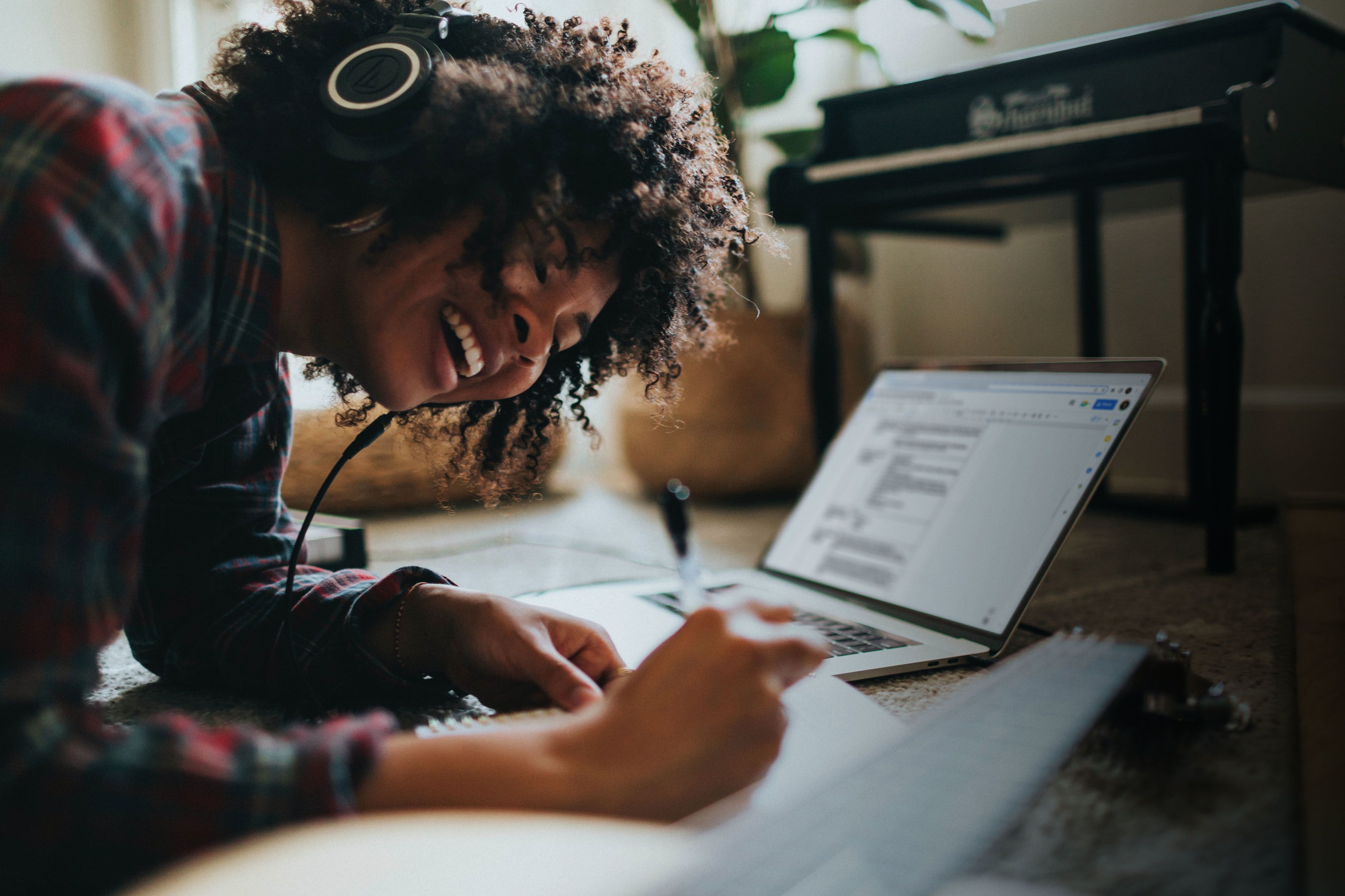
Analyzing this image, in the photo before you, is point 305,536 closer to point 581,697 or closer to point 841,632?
point 581,697

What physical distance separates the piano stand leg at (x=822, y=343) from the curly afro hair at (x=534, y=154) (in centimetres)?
57

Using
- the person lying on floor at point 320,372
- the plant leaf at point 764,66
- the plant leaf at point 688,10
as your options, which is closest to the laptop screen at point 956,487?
the person lying on floor at point 320,372

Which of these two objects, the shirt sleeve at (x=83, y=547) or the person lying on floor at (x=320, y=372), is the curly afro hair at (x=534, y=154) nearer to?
the person lying on floor at (x=320, y=372)

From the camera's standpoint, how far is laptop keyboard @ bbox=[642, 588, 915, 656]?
0.79m

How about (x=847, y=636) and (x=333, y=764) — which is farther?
(x=847, y=636)

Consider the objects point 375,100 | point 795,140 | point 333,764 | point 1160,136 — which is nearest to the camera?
point 333,764

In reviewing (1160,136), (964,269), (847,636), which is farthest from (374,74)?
(964,269)

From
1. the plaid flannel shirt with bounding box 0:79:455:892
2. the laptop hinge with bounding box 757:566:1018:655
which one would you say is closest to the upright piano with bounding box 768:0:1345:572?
the laptop hinge with bounding box 757:566:1018:655

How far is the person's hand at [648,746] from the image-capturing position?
15.1 inches

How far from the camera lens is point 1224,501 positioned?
112 cm

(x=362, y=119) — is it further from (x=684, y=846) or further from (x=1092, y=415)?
(x=1092, y=415)

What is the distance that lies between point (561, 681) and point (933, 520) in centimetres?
47

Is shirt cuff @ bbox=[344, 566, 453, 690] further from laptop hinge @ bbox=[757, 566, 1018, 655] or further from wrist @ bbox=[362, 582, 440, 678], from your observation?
laptop hinge @ bbox=[757, 566, 1018, 655]

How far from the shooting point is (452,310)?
0.63m
